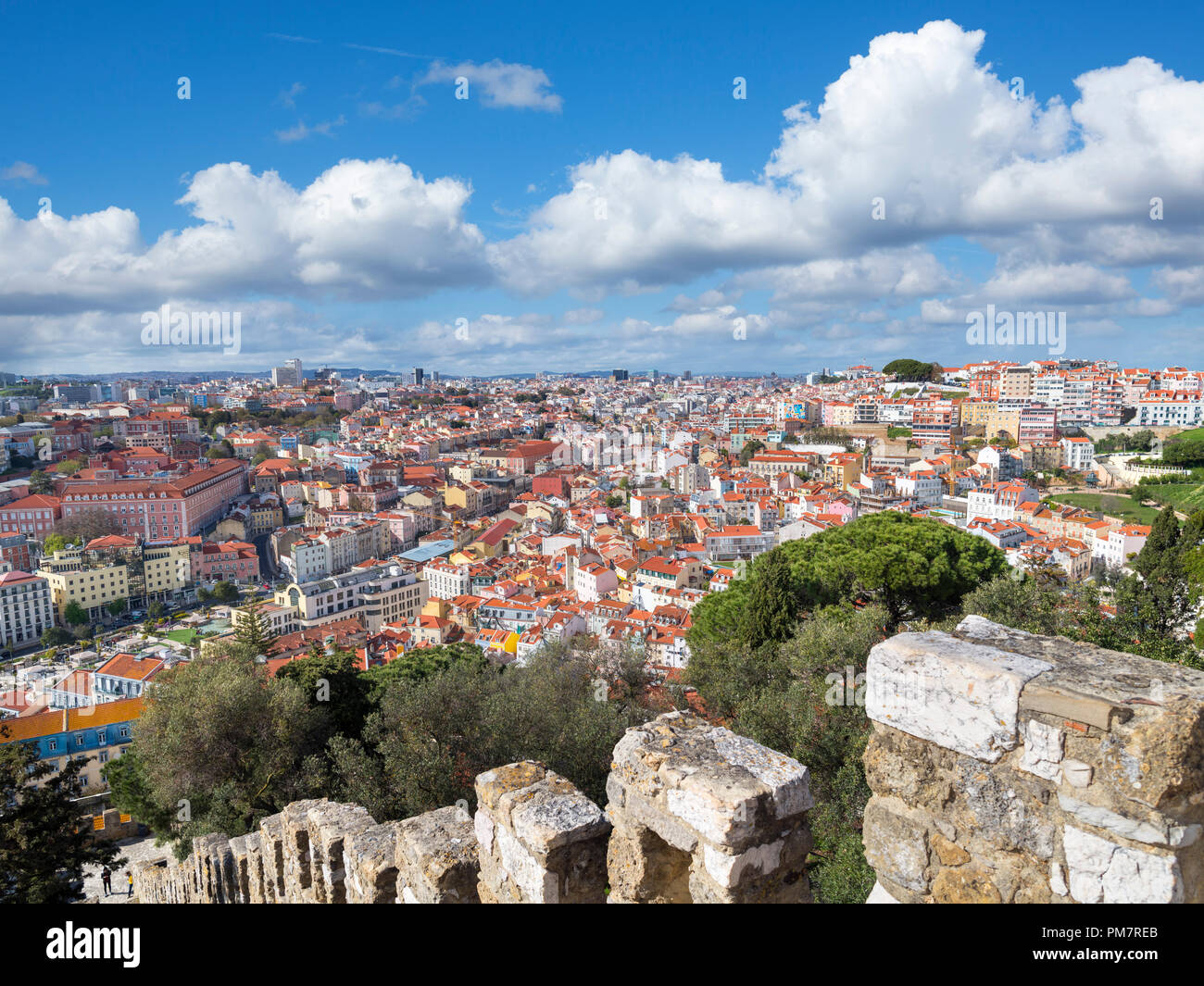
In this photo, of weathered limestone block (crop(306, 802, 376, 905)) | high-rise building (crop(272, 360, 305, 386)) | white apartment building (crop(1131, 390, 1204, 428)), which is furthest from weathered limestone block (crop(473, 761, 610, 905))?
high-rise building (crop(272, 360, 305, 386))

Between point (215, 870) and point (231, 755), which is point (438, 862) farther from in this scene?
point (231, 755)

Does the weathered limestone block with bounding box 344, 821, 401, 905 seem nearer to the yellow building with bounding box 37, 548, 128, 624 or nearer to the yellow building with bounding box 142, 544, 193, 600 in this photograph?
the yellow building with bounding box 37, 548, 128, 624

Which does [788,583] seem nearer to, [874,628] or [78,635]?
[874,628]

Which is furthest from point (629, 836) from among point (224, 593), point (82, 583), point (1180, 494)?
point (1180, 494)

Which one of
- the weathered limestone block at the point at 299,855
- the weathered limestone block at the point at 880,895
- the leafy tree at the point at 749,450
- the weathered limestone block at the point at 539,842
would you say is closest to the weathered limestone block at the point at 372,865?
the weathered limestone block at the point at 299,855

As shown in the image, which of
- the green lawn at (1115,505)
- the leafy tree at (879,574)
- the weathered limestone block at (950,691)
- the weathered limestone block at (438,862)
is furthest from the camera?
the green lawn at (1115,505)

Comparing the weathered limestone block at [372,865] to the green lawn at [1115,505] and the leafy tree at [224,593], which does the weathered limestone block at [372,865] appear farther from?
the green lawn at [1115,505]
